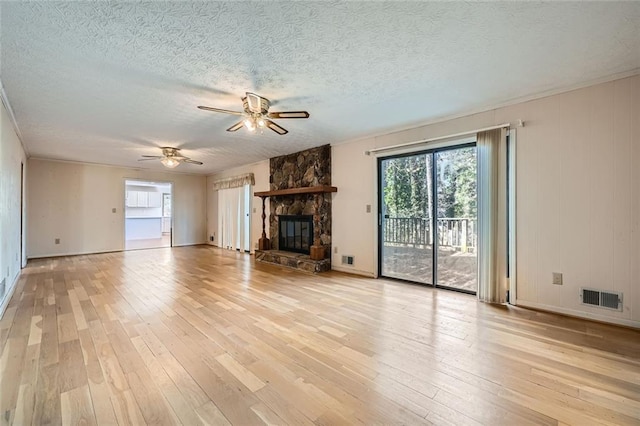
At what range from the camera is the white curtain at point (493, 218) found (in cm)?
321

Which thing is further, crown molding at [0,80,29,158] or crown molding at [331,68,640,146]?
crown molding at [0,80,29,158]

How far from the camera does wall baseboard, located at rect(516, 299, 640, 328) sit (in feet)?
8.29

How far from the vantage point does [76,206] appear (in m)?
6.81

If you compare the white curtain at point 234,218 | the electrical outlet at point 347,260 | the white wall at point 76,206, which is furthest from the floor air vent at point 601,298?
the white wall at point 76,206

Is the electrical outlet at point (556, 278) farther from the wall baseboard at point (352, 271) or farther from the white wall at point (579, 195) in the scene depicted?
the wall baseboard at point (352, 271)

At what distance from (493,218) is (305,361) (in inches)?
112

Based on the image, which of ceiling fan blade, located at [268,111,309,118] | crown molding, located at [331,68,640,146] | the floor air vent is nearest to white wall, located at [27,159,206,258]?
ceiling fan blade, located at [268,111,309,118]

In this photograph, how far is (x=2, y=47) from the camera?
2.08 m

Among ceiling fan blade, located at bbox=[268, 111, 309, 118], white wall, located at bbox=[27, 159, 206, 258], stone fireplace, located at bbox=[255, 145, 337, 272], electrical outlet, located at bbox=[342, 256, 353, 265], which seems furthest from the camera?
white wall, located at bbox=[27, 159, 206, 258]

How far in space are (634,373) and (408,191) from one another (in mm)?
2957

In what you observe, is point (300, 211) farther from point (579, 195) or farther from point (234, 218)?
point (579, 195)

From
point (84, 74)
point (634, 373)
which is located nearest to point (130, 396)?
point (84, 74)

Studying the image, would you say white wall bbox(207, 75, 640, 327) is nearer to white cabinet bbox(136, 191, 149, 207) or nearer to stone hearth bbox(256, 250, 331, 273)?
stone hearth bbox(256, 250, 331, 273)

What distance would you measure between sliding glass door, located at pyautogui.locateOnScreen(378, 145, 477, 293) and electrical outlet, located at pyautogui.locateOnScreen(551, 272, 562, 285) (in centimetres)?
89
